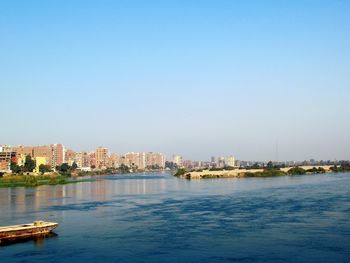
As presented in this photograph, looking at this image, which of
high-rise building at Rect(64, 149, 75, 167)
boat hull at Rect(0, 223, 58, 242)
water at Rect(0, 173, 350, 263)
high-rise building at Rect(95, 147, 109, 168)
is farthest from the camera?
high-rise building at Rect(95, 147, 109, 168)

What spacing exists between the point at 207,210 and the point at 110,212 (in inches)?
230

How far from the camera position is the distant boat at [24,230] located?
1867 cm

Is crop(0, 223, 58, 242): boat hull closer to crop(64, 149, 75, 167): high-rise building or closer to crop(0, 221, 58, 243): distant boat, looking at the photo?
crop(0, 221, 58, 243): distant boat

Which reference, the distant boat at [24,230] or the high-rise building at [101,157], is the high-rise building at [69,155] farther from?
the distant boat at [24,230]

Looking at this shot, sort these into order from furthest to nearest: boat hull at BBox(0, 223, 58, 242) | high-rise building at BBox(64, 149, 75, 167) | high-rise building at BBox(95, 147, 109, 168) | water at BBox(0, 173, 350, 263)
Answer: high-rise building at BBox(95, 147, 109, 168)
high-rise building at BBox(64, 149, 75, 167)
boat hull at BBox(0, 223, 58, 242)
water at BBox(0, 173, 350, 263)

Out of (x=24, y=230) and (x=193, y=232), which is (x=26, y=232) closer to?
(x=24, y=230)

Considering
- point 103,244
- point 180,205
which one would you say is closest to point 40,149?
point 180,205

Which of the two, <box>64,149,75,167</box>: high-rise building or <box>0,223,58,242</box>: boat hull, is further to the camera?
<box>64,149,75,167</box>: high-rise building

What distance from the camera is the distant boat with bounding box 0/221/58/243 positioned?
18672 millimetres

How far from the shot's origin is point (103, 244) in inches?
685

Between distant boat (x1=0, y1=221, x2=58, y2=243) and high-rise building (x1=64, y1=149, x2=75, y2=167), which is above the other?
high-rise building (x1=64, y1=149, x2=75, y2=167)

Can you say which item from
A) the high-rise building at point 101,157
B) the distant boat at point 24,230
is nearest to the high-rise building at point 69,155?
the high-rise building at point 101,157

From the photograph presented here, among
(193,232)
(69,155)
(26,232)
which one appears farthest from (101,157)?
(193,232)

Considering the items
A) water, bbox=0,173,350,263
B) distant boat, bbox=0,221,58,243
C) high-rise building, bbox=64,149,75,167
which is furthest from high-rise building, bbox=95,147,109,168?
distant boat, bbox=0,221,58,243
